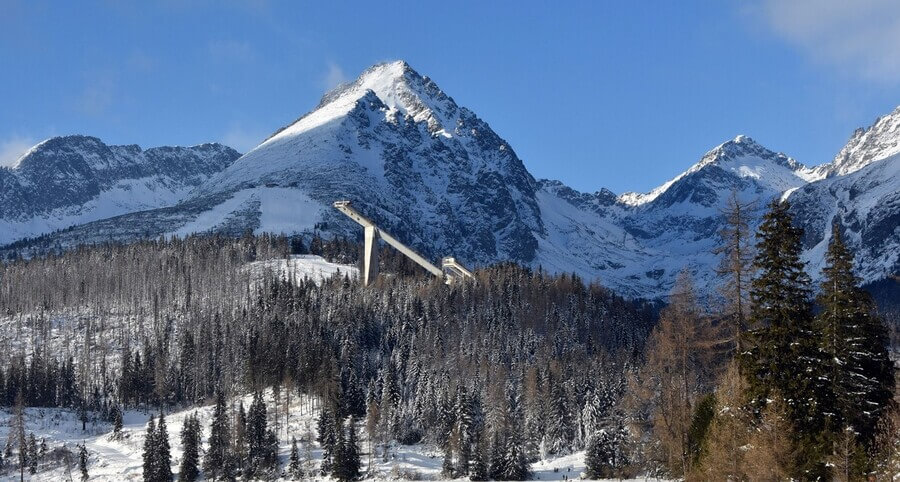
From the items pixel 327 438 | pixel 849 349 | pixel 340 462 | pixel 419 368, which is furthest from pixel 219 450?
pixel 849 349

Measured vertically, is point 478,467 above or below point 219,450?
below

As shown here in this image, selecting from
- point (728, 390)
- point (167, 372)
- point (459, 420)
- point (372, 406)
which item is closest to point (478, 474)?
point (459, 420)

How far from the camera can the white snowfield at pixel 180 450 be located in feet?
388

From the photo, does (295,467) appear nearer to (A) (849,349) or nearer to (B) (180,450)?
(B) (180,450)

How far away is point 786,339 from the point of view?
50.6 m

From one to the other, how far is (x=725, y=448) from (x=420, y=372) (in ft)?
347

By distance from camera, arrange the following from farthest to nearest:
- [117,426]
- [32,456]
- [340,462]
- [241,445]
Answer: [117,426] < [32,456] < [241,445] < [340,462]

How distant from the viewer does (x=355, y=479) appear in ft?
369

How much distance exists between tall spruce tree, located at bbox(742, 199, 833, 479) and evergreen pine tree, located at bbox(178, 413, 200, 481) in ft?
278

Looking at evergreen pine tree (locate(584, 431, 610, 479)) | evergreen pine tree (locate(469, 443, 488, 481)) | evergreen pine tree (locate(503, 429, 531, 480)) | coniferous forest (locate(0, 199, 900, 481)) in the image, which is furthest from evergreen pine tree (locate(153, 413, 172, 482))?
evergreen pine tree (locate(584, 431, 610, 479))

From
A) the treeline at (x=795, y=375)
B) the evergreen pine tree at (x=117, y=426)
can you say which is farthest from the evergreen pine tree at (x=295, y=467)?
the treeline at (x=795, y=375)

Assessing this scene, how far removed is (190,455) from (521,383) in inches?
2035

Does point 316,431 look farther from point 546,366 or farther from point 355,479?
point 546,366

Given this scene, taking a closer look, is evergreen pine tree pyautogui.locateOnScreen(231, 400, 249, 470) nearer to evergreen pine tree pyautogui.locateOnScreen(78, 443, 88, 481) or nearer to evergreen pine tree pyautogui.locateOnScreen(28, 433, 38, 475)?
evergreen pine tree pyautogui.locateOnScreen(78, 443, 88, 481)
